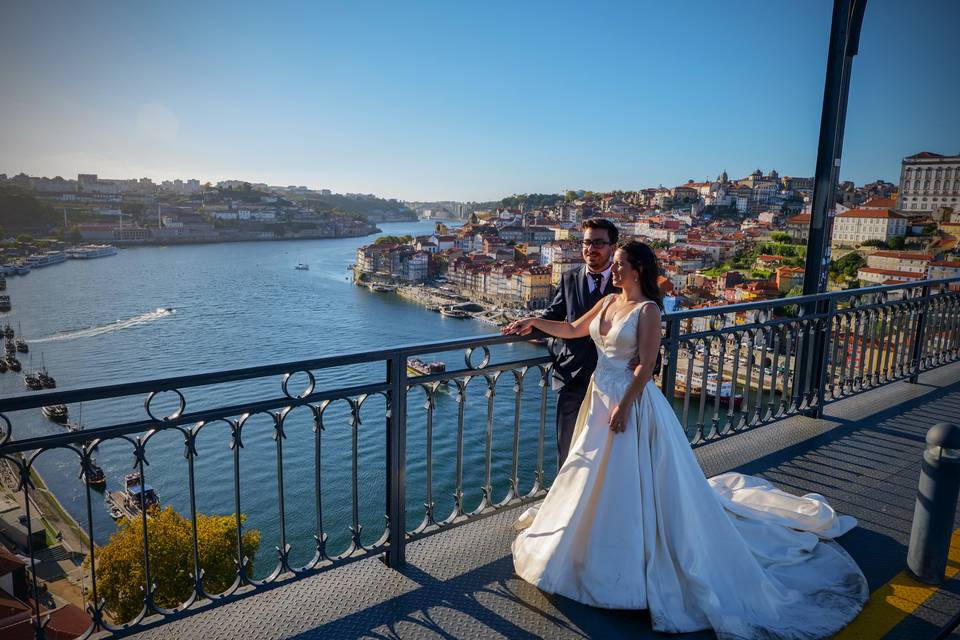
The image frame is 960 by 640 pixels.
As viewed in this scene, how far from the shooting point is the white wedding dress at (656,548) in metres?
1.75

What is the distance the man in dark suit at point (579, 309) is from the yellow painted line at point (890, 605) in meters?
1.03

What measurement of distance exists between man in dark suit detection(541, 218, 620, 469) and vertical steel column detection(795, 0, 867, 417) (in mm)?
1910

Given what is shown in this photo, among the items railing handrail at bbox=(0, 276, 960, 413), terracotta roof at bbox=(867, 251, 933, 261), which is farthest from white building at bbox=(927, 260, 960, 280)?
railing handrail at bbox=(0, 276, 960, 413)

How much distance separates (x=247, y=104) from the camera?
8856 centimetres

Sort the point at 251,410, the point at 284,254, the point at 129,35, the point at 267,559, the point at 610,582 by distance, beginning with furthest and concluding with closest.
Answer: the point at 284,254 < the point at 129,35 < the point at 267,559 < the point at 610,582 < the point at 251,410

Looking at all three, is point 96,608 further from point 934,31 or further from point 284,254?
point 284,254

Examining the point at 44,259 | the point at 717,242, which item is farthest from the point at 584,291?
the point at 44,259

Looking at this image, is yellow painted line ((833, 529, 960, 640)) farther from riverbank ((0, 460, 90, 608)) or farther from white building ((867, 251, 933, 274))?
riverbank ((0, 460, 90, 608))

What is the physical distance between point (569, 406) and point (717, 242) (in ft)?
182

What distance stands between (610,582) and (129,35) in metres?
82.3

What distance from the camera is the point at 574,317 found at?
2254 mm

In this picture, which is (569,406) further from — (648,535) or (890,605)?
(890,605)

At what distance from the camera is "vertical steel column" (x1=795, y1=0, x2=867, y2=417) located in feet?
10.7

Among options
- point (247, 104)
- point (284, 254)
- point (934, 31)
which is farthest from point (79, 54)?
point (934, 31)
